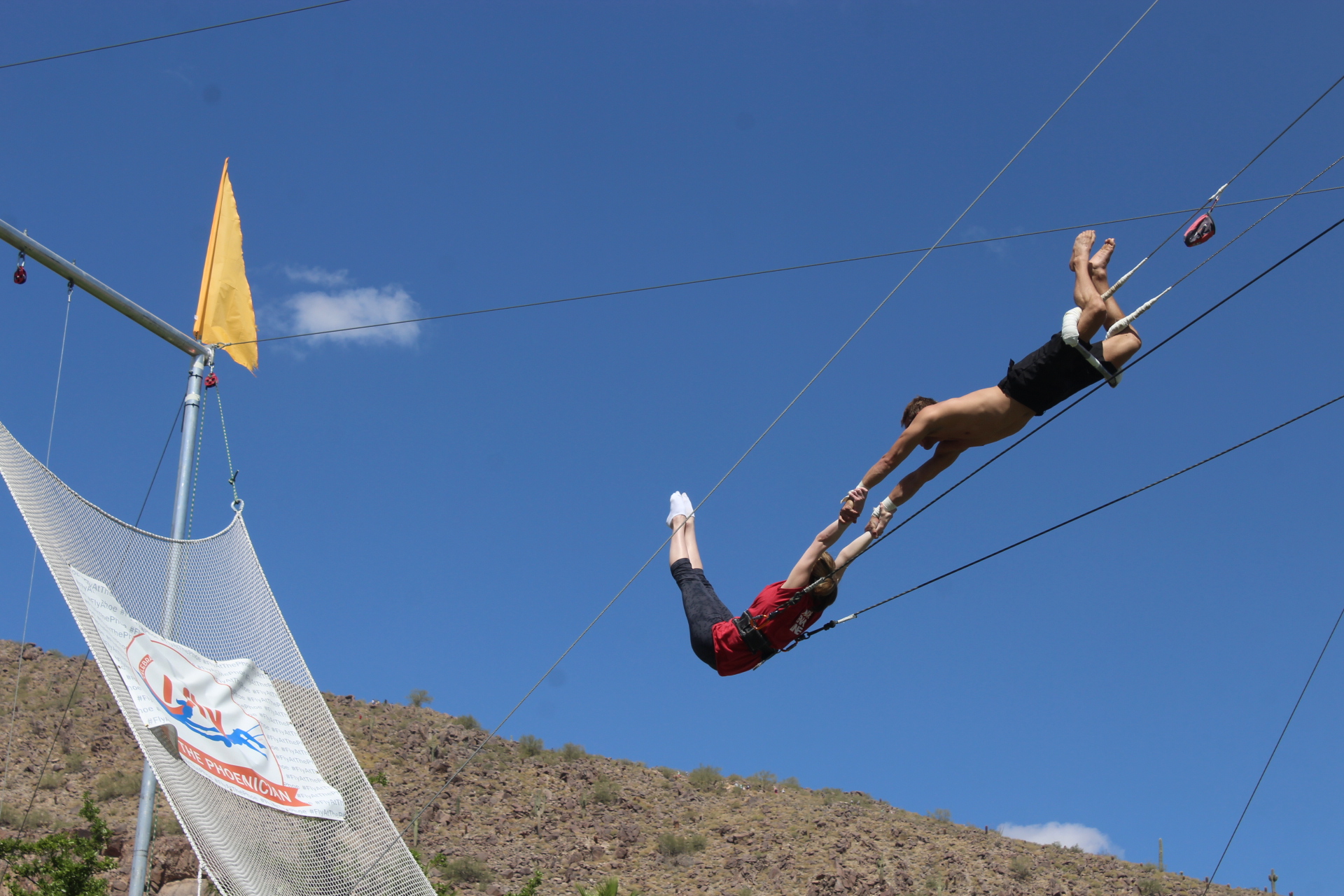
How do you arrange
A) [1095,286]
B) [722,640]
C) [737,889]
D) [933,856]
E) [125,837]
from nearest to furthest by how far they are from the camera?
[1095,286]
[722,640]
[125,837]
[737,889]
[933,856]

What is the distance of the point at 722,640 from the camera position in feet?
28.7

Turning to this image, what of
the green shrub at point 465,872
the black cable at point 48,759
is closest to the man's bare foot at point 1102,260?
the black cable at point 48,759

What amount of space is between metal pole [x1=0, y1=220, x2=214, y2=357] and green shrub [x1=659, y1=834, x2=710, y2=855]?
22547 millimetres

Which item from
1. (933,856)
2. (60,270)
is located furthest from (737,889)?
(60,270)

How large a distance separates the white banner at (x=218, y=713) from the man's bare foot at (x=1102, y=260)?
7601 mm

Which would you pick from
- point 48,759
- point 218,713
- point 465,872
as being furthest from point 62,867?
point 48,759

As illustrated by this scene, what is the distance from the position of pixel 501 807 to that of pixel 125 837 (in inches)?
413

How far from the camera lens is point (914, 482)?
8.42 m

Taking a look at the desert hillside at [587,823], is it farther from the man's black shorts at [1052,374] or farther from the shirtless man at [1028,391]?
the man's black shorts at [1052,374]

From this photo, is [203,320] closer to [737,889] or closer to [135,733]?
[135,733]

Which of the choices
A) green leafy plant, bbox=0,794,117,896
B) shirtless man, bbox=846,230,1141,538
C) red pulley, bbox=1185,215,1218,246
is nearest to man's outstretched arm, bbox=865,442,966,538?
shirtless man, bbox=846,230,1141,538

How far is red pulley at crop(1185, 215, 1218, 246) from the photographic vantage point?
7.28 meters

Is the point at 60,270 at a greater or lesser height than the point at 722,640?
greater

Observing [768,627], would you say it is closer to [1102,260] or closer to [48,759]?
[1102,260]
